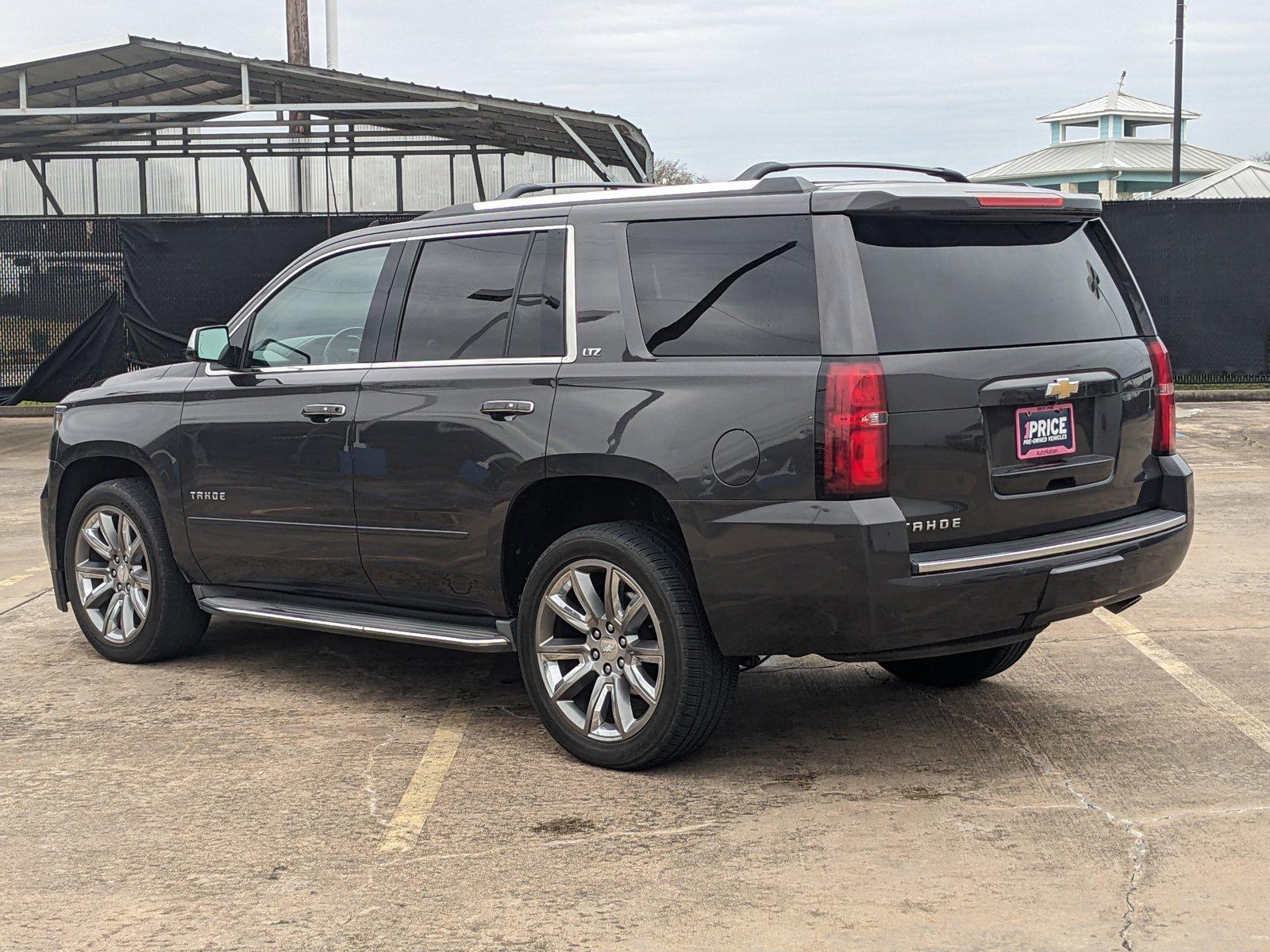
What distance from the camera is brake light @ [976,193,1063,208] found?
4.86 meters

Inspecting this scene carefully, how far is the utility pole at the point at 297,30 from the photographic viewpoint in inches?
1062

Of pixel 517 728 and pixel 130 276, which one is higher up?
A: pixel 130 276

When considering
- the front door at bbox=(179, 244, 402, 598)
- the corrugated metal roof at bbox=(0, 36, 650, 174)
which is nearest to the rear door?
the front door at bbox=(179, 244, 402, 598)

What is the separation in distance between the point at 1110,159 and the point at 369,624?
6847 centimetres

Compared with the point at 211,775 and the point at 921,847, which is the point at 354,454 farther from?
the point at 921,847

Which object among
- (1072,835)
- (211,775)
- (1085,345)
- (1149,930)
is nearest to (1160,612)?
(1085,345)

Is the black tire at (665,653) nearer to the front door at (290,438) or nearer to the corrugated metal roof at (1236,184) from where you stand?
the front door at (290,438)


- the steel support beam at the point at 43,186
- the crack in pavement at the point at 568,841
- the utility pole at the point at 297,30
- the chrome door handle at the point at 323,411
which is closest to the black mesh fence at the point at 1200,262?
the utility pole at the point at 297,30

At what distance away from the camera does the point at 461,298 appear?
222 inches

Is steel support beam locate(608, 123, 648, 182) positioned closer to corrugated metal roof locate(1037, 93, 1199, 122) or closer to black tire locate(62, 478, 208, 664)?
black tire locate(62, 478, 208, 664)

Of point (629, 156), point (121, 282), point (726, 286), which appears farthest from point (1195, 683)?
point (629, 156)

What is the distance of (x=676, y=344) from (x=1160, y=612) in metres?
3.59

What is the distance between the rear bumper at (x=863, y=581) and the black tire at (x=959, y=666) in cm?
104

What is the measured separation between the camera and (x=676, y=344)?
16.2ft
